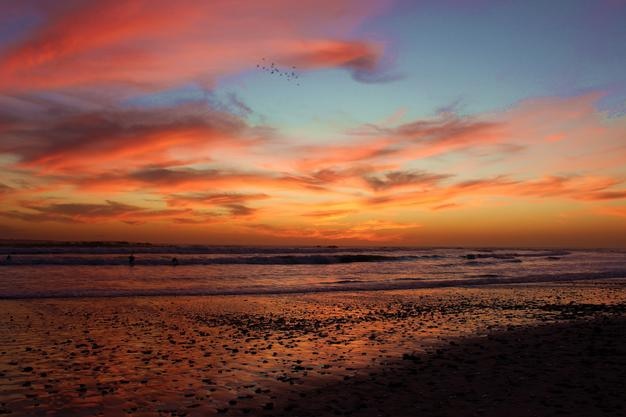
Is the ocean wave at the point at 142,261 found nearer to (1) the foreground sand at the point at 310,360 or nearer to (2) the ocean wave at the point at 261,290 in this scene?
(2) the ocean wave at the point at 261,290

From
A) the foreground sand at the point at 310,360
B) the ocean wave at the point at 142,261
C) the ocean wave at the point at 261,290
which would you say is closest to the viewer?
the foreground sand at the point at 310,360

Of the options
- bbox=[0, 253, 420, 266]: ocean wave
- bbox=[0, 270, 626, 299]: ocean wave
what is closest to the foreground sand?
bbox=[0, 270, 626, 299]: ocean wave

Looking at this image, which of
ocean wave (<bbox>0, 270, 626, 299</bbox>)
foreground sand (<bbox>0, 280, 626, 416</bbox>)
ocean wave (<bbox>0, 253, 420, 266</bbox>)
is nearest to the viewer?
foreground sand (<bbox>0, 280, 626, 416</bbox>)

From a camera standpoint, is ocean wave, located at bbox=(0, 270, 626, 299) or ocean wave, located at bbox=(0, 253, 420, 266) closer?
ocean wave, located at bbox=(0, 270, 626, 299)

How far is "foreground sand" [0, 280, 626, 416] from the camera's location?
10119 mm

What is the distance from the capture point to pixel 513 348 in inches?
611

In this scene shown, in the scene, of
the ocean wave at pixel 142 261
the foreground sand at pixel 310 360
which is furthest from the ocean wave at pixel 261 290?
the ocean wave at pixel 142 261

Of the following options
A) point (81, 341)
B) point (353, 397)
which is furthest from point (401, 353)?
point (81, 341)

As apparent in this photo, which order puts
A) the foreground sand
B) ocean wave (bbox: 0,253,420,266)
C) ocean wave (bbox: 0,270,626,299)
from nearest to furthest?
the foreground sand → ocean wave (bbox: 0,270,626,299) → ocean wave (bbox: 0,253,420,266)

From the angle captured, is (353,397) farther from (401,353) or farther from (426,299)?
(426,299)

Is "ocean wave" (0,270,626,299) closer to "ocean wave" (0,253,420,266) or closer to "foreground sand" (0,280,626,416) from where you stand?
"foreground sand" (0,280,626,416)

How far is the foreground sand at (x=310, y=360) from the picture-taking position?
10.1 metres

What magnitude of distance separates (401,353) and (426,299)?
16.1m

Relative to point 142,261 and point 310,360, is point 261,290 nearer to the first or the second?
point 310,360
